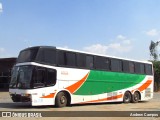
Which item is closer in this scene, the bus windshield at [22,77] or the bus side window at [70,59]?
the bus windshield at [22,77]

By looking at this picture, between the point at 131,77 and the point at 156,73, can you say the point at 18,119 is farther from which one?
the point at 156,73

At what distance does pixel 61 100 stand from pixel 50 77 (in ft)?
5.12

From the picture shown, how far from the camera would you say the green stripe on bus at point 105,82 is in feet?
72.1

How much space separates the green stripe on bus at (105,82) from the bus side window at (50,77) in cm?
219

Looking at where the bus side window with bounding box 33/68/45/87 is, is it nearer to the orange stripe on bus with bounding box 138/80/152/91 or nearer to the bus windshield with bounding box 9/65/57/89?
the bus windshield with bounding box 9/65/57/89

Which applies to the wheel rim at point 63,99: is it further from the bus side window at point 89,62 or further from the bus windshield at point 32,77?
the bus side window at point 89,62

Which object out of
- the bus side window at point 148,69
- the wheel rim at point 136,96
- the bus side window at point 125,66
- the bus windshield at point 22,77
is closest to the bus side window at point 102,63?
the bus side window at point 125,66

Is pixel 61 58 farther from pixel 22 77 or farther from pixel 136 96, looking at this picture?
pixel 136 96

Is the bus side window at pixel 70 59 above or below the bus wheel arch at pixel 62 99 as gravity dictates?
above

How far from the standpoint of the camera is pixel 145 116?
14820 mm

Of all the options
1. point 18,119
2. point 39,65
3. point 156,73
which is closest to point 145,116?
point 18,119

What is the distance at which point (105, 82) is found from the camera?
23625mm

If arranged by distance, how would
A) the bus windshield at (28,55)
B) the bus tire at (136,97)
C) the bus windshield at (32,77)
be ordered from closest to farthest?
1. the bus windshield at (32,77)
2. the bus windshield at (28,55)
3. the bus tire at (136,97)

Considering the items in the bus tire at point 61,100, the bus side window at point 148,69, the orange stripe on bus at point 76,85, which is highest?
the bus side window at point 148,69
